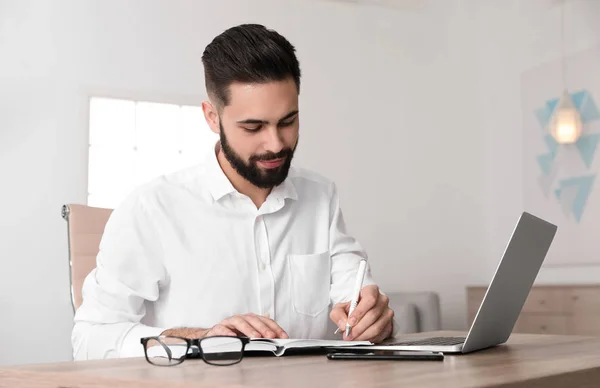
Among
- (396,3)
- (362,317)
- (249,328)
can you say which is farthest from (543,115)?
(249,328)

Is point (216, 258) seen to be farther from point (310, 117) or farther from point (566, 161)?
point (566, 161)

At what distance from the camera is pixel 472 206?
5.68 metres

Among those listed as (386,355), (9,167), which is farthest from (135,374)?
(9,167)

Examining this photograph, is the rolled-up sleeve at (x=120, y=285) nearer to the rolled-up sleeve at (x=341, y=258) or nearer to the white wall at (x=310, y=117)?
the rolled-up sleeve at (x=341, y=258)

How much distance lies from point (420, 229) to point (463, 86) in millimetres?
1105

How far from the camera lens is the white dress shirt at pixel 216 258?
69.4 inches

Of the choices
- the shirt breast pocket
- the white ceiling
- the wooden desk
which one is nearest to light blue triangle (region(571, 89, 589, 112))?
the white ceiling

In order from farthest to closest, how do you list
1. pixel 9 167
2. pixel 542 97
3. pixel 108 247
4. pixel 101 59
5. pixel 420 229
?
pixel 420 229
pixel 542 97
pixel 101 59
pixel 9 167
pixel 108 247

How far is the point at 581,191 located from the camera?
4723mm

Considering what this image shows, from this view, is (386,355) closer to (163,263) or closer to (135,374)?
(135,374)

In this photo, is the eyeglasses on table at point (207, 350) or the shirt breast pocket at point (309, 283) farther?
the shirt breast pocket at point (309, 283)

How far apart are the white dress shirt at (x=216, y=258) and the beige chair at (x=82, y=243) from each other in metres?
0.84

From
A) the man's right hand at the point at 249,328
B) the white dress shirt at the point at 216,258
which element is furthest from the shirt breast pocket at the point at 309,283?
the man's right hand at the point at 249,328

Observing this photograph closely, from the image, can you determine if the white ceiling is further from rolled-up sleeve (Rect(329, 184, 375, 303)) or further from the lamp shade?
rolled-up sleeve (Rect(329, 184, 375, 303))
